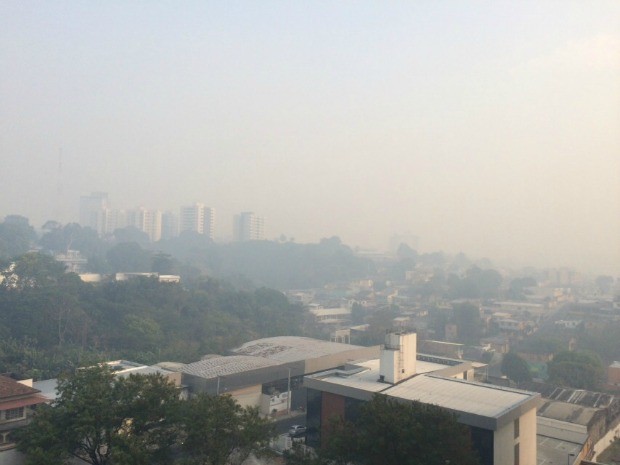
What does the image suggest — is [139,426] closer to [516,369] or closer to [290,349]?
[290,349]

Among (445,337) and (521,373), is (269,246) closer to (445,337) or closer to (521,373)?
(445,337)

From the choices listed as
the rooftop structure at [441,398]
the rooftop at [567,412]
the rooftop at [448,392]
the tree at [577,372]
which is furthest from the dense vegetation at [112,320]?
the tree at [577,372]

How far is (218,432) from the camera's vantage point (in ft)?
25.1

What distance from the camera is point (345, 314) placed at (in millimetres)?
38656

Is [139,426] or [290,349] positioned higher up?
[139,426]

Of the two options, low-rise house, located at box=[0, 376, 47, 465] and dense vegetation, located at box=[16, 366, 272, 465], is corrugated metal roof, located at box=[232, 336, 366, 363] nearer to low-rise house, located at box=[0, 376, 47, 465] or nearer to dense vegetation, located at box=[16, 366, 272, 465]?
low-rise house, located at box=[0, 376, 47, 465]

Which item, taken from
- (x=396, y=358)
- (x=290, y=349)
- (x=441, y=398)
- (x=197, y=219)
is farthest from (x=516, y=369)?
(x=197, y=219)

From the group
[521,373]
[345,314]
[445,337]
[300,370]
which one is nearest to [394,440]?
[300,370]

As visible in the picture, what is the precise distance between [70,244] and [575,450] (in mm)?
54811

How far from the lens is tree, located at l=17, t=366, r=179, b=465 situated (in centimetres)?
781

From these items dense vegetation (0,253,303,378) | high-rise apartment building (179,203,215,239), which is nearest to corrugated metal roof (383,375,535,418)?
dense vegetation (0,253,303,378)

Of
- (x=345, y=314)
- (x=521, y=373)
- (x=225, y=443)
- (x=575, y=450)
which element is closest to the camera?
(x=225, y=443)

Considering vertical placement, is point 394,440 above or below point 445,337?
above

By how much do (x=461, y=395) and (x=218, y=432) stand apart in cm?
456
